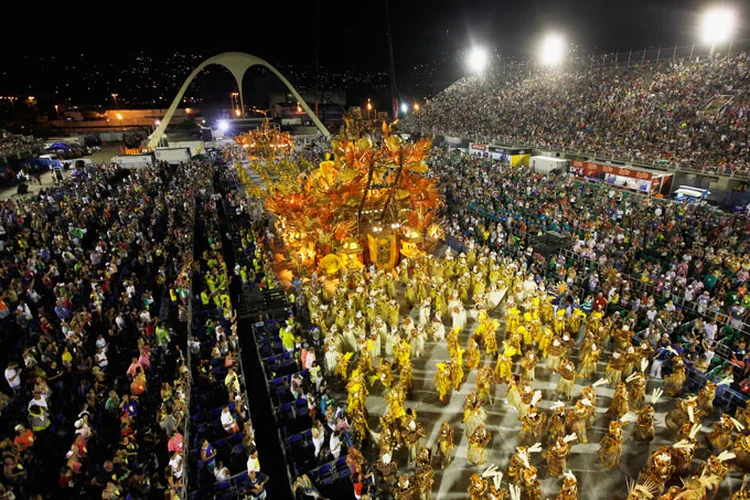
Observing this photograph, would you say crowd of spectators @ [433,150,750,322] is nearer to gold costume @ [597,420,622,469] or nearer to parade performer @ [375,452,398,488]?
gold costume @ [597,420,622,469]

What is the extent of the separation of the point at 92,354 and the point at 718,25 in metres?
41.8

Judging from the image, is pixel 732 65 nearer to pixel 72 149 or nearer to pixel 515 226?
pixel 515 226

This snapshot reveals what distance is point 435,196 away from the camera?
539 inches

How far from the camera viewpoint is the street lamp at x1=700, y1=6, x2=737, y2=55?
2870 cm

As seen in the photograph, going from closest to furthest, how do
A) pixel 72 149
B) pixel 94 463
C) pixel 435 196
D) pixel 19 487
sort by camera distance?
pixel 19 487
pixel 94 463
pixel 435 196
pixel 72 149

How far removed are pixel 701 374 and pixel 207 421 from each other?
9908mm

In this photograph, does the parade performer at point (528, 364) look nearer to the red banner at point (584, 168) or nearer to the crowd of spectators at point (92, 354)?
the crowd of spectators at point (92, 354)

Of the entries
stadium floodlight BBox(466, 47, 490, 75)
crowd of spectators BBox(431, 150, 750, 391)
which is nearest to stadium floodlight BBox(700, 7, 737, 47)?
crowd of spectators BBox(431, 150, 750, 391)

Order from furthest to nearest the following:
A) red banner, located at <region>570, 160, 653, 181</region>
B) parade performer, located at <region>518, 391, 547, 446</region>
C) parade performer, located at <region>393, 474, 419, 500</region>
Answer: red banner, located at <region>570, 160, 653, 181</region>, parade performer, located at <region>518, 391, 547, 446</region>, parade performer, located at <region>393, 474, 419, 500</region>

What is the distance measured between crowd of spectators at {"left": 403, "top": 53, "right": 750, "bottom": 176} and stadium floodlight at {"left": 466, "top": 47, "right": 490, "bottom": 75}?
894 centimetres

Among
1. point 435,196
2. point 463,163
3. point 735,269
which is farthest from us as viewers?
Result: point 463,163

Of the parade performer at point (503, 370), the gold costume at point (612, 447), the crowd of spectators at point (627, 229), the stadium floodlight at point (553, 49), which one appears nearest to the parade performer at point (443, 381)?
the parade performer at point (503, 370)

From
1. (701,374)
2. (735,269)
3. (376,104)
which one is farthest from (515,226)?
(376,104)

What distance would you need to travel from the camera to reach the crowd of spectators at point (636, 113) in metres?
24.0
